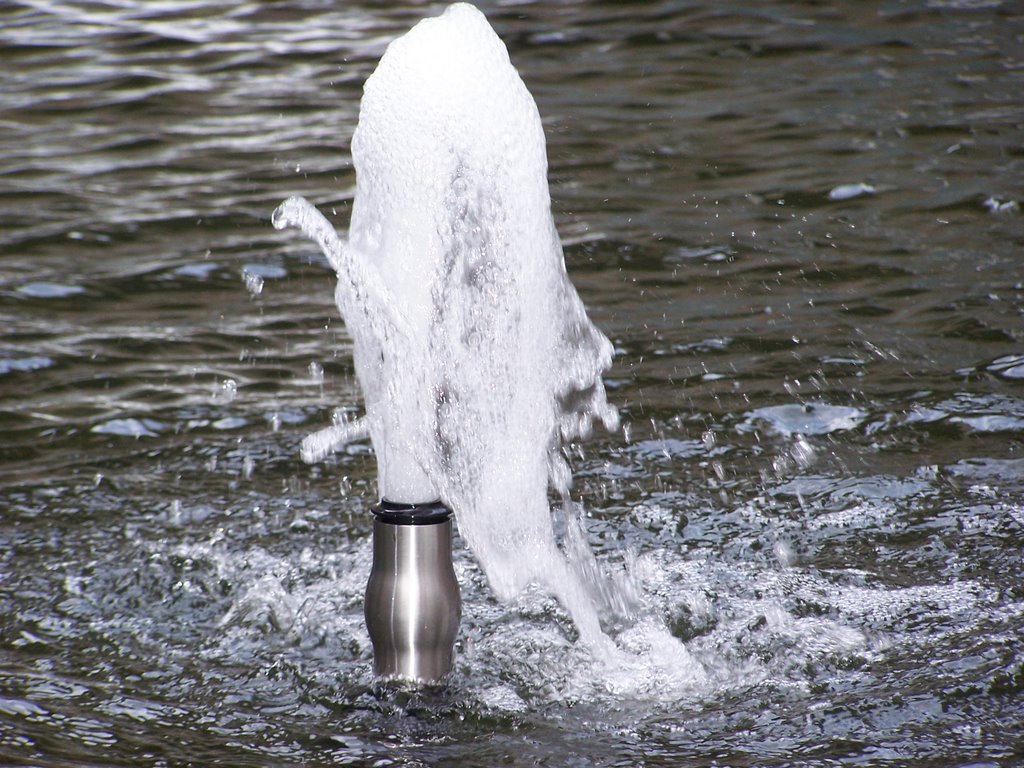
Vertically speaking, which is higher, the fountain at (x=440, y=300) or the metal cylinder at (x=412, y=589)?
the fountain at (x=440, y=300)

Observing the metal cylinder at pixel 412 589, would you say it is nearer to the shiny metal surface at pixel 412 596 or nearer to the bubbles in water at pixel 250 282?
the shiny metal surface at pixel 412 596

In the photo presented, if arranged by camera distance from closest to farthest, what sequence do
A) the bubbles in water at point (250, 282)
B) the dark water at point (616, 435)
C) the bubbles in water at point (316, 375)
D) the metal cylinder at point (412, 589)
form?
the metal cylinder at point (412, 589) < the dark water at point (616, 435) < the bubbles in water at point (316, 375) < the bubbles in water at point (250, 282)

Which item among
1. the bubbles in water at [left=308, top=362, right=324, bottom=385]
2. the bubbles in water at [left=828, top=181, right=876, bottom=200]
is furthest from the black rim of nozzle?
the bubbles in water at [left=828, top=181, right=876, bottom=200]

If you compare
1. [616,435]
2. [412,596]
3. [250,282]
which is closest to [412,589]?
[412,596]

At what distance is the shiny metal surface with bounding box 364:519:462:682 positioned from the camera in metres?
2.21

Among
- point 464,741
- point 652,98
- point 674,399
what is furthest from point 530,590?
point 652,98

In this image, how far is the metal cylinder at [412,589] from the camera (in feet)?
7.23

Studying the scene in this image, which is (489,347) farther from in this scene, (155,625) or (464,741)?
(155,625)

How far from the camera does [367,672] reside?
250 centimetres

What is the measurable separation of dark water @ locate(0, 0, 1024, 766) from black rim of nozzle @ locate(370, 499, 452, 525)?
0.32 meters

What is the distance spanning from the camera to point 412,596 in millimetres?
2211

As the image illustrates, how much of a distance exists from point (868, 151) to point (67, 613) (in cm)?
543

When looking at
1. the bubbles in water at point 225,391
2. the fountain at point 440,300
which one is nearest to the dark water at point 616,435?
the bubbles in water at point 225,391

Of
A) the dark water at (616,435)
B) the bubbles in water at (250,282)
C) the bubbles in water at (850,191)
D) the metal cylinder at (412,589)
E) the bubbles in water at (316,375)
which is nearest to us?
the metal cylinder at (412,589)
